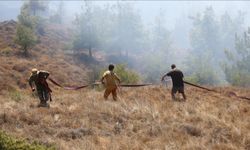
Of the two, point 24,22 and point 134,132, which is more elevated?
point 24,22

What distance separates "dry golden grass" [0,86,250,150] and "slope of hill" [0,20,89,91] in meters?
21.7

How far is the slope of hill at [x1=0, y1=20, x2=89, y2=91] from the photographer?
37500 mm

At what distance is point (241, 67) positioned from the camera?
4538cm

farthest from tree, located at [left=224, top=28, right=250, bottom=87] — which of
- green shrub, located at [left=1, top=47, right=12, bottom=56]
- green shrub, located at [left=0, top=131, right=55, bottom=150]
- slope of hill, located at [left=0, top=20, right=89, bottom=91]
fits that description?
green shrub, located at [left=0, top=131, right=55, bottom=150]

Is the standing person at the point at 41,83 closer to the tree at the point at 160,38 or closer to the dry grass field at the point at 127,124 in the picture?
the dry grass field at the point at 127,124

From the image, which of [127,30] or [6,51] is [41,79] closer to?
[6,51]

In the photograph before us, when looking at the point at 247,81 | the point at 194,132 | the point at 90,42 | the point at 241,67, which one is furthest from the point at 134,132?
the point at 90,42

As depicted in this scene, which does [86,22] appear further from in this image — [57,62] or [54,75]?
[54,75]

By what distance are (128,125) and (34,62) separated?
3828cm

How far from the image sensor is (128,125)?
1034 cm

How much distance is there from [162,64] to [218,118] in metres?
56.8

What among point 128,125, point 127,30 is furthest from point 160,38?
point 128,125

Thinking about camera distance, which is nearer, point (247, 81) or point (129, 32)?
point (247, 81)

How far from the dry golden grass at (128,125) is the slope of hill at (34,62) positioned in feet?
71.1
